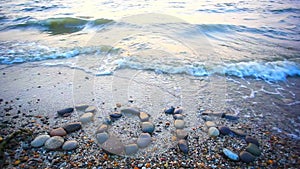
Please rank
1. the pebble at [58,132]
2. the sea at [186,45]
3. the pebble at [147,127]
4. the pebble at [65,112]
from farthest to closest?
the sea at [186,45]
the pebble at [65,112]
the pebble at [147,127]
the pebble at [58,132]

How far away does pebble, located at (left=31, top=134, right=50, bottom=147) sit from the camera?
8.15 feet

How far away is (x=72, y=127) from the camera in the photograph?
2.77 m

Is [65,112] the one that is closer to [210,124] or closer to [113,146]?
[113,146]

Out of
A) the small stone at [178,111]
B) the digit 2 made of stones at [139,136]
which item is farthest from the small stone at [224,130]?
the small stone at [178,111]

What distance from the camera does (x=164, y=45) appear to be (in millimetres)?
5965

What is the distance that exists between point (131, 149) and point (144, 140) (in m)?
0.22

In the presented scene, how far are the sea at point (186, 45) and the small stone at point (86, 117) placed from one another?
1.42 meters

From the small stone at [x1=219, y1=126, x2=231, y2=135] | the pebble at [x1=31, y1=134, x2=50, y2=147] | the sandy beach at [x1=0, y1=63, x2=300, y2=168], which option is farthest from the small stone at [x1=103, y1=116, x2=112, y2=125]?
the small stone at [x1=219, y1=126, x2=231, y2=135]

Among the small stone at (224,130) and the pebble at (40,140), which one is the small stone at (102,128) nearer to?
the pebble at (40,140)

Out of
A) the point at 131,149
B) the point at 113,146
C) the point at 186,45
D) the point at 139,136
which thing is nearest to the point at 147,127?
the point at 139,136

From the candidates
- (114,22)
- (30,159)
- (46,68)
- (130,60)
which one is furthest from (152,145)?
(114,22)

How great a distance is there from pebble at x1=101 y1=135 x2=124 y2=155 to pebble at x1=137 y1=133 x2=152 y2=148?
0.22m

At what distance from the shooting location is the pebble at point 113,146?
95.8 inches

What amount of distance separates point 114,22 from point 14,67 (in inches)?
180
